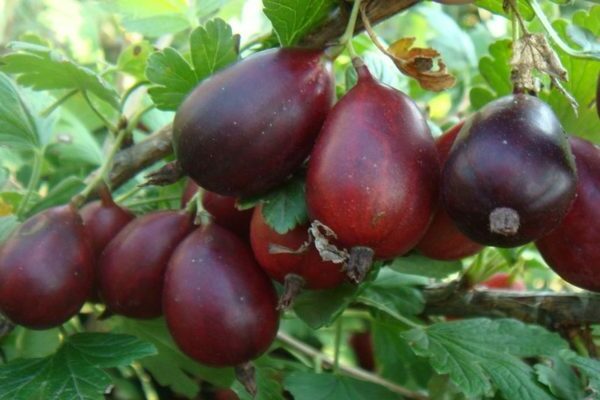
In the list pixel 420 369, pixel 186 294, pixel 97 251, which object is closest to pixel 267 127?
pixel 186 294

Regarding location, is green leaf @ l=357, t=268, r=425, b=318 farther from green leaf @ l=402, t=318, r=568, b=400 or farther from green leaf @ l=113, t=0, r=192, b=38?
green leaf @ l=113, t=0, r=192, b=38

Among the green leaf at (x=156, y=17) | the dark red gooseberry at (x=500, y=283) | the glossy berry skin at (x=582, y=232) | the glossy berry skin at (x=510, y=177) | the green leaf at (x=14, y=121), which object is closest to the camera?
the glossy berry skin at (x=510, y=177)

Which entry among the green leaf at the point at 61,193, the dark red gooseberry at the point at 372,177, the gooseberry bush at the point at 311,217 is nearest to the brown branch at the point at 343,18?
the gooseberry bush at the point at 311,217

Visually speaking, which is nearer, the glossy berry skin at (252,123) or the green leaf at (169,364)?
the glossy berry skin at (252,123)

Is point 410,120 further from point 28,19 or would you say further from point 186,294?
point 28,19

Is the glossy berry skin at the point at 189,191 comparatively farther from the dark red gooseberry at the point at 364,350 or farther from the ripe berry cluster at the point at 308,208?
the dark red gooseberry at the point at 364,350

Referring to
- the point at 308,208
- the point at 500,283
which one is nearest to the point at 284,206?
the point at 308,208
